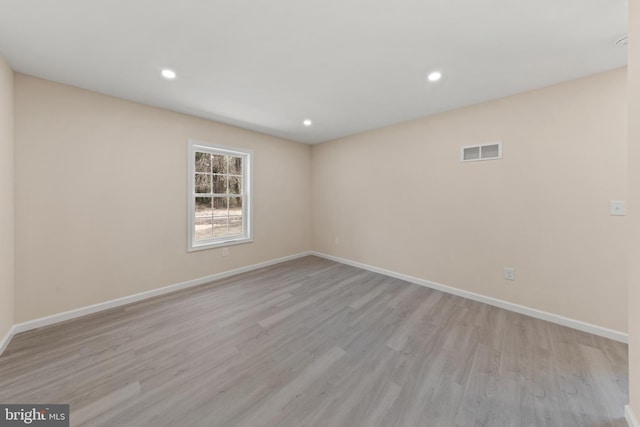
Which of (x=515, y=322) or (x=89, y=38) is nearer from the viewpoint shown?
(x=89, y=38)

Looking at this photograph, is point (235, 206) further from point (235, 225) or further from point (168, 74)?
point (168, 74)

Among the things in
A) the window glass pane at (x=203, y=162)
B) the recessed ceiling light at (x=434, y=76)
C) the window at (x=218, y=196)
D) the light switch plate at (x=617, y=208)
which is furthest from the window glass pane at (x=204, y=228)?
the light switch plate at (x=617, y=208)

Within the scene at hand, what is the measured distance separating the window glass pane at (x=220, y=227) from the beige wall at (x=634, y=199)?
4185 millimetres

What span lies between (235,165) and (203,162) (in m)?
0.52

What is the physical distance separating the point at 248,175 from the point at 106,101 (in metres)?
1.92

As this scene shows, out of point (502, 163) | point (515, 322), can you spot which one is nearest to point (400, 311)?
point (515, 322)

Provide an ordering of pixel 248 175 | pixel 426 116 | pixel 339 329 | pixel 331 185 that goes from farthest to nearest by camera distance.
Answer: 1. pixel 331 185
2. pixel 248 175
3. pixel 426 116
4. pixel 339 329

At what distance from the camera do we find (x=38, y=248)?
215 centimetres

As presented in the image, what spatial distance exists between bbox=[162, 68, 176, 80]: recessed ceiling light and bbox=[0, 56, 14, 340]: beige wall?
1.16m

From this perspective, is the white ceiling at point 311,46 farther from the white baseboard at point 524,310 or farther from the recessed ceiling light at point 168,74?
the white baseboard at point 524,310

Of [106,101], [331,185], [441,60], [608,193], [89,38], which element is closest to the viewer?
[89,38]

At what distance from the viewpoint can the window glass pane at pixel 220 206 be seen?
357 centimetres

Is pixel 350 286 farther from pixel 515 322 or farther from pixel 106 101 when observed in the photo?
pixel 106 101

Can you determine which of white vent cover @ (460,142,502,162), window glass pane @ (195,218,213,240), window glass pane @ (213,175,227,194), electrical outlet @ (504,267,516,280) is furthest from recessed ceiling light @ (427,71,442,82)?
window glass pane @ (195,218,213,240)
